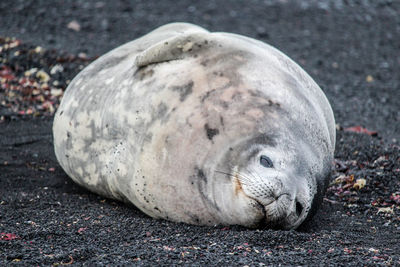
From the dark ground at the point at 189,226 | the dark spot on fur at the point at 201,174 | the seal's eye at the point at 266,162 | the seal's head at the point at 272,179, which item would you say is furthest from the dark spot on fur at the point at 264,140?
the dark ground at the point at 189,226

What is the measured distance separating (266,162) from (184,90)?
74 centimetres

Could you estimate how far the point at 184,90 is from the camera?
388 centimetres

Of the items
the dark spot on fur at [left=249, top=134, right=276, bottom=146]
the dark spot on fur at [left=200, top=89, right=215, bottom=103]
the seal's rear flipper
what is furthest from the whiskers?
the seal's rear flipper

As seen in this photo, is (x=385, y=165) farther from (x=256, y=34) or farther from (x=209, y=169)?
(x=256, y=34)

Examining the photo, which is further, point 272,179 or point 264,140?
point 264,140

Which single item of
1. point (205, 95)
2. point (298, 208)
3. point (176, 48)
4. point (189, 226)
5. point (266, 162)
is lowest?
point (189, 226)

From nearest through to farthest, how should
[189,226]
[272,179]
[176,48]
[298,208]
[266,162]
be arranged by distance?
1. [272,179]
2. [266,162]
3. [298,208]
4. [189,226]
5. [176,48]

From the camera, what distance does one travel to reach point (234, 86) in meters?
3.81

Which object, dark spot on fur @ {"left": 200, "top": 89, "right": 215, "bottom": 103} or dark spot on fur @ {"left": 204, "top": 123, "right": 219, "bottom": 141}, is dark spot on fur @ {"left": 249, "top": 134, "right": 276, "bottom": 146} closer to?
dark spot on fur @ {"left": 204, "top": 123, "right": 219, "bottom": 141}

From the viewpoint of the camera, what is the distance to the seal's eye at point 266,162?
3447 mm

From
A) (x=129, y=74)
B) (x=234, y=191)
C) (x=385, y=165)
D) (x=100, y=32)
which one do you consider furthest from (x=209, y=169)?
(x=100, y=32)

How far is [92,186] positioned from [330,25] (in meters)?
6.07

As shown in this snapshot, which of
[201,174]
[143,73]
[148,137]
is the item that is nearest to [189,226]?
[201,174]

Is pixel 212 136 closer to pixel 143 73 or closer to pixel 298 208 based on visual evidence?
pixel 298 208
